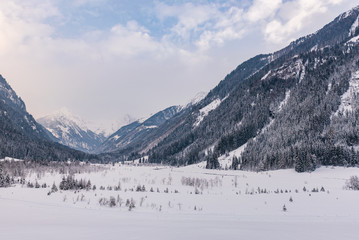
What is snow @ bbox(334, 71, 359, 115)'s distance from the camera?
96375 mm

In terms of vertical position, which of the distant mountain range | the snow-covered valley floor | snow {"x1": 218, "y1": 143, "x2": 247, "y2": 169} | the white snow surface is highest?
the white snow surface

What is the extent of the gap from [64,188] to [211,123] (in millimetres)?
168718

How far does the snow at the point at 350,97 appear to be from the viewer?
316 feet

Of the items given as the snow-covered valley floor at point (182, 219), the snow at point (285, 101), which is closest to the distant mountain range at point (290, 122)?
the snow at point (285, 101)

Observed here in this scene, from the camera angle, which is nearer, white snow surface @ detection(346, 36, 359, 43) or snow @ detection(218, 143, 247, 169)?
snow @ detection(218, 143, 247, 169)

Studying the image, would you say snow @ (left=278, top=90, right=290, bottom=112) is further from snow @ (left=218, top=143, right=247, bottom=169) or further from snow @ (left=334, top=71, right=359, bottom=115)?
snow @ (left=334, top=71, right=359, bottom=115)

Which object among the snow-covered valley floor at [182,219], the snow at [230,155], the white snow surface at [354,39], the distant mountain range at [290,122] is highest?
the white snow surface at [354,39]

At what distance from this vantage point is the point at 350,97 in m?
102

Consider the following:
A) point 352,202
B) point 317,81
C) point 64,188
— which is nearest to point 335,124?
point 317,81

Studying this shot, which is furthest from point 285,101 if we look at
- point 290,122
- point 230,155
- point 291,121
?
point 230,155

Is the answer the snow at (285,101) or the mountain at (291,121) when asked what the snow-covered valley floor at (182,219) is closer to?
the mountain at (291,121)

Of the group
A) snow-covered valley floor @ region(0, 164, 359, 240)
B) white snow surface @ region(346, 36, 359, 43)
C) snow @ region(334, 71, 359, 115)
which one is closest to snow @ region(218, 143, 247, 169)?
snow @ region(334, 71, 359, 115)

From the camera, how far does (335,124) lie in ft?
286

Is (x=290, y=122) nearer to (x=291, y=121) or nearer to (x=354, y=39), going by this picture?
(x=291, y=121)
